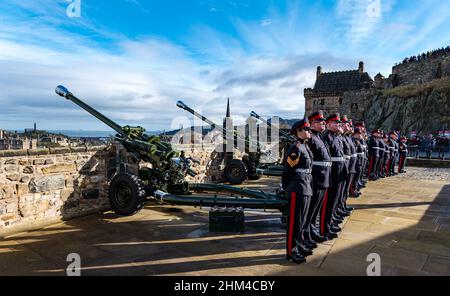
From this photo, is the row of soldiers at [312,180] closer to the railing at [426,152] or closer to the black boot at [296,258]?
the black boot at [296,258]

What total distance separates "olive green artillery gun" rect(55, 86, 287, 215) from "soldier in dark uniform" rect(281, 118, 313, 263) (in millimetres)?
1225

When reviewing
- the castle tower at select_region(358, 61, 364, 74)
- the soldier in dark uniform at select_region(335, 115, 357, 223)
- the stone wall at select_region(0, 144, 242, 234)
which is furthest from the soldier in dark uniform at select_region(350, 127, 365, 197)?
the castle tower at select_region(358, 61, 364, 74)

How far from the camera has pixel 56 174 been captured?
5.28 metres

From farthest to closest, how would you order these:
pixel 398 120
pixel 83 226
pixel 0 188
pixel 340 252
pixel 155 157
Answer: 1. pixel 398 120
2. pixel 155 157
3. pixel 83 226
4. pixel 0 188
5. pixel 340 252

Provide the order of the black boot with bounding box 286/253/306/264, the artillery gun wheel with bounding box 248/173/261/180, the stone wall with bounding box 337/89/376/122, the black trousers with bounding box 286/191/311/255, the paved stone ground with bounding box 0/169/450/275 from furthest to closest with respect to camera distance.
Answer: the stone wall with bounding box 337/89/376/122 → the artillery gun wheel with bounding box 248/173/261/180 → the black trousers with bounding box 286/191/311/255 → the black boot with bounding box 286/253/306/264 → the paved stone ground with bounding box 0/169/450/275

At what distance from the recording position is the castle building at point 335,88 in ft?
147

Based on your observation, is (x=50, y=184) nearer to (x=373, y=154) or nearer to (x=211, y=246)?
(x=211, y=246)

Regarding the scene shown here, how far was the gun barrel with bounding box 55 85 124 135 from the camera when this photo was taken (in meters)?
5.65

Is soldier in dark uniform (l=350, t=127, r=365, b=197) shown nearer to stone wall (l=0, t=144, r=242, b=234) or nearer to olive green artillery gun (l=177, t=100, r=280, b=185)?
olive green artillery gun (l=177, t=100, r=280, b=185)

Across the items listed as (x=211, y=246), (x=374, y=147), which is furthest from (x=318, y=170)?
(x=374, y=147)

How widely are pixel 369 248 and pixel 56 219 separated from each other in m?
4.83
